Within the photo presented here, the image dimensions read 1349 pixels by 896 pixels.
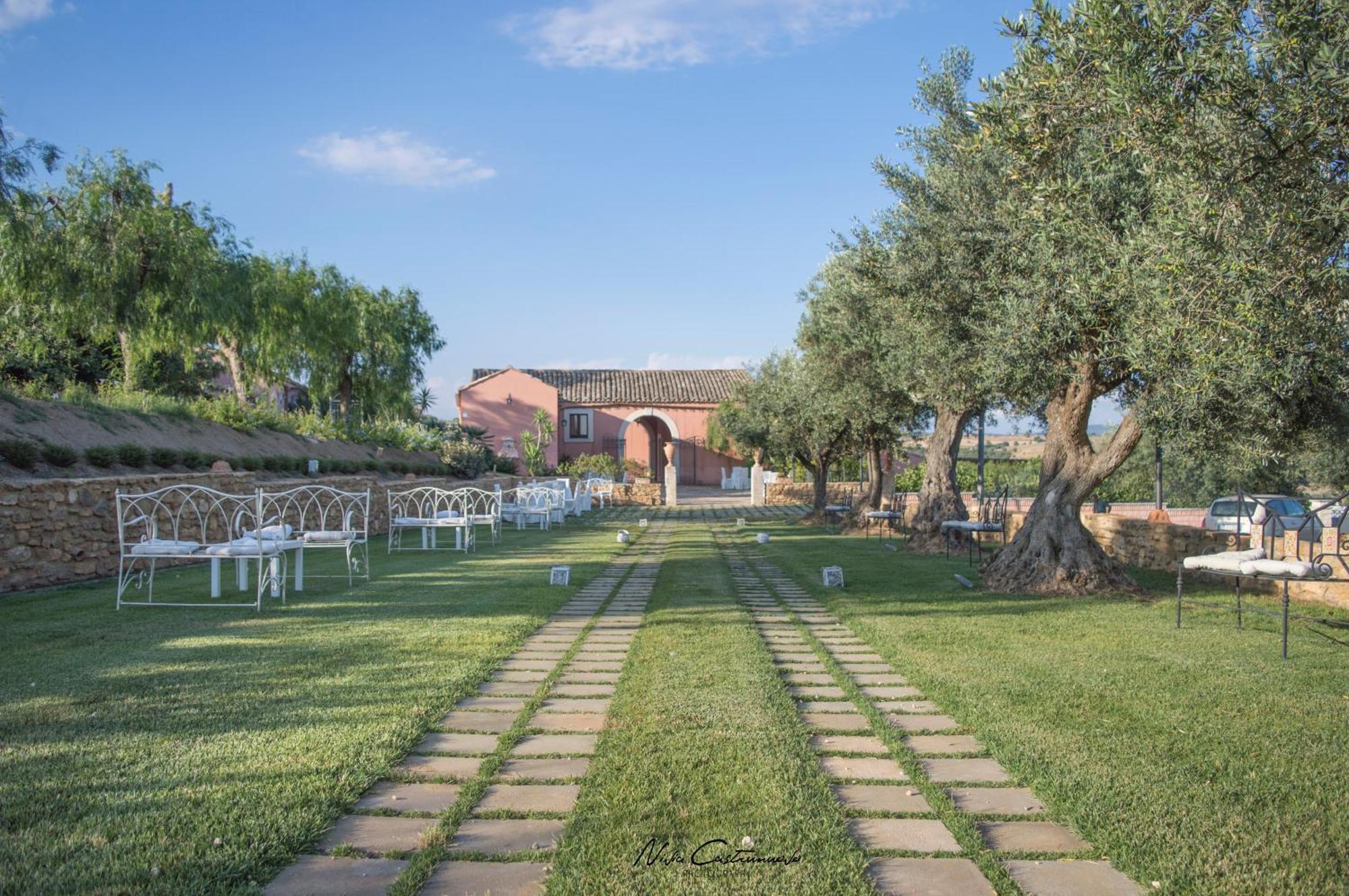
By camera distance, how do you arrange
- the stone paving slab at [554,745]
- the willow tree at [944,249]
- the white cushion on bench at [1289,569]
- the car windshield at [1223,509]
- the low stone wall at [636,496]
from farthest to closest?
the low stone wall at [636,496], the car windshield at [1223,509], the willow tree at [944,249], the white cushion on bench at [1289,569], the stone paving slab at [554,745]

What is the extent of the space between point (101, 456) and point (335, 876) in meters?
10.00

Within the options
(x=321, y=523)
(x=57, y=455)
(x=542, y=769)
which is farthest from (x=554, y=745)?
(x=321, y=523)

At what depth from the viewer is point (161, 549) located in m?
6.45

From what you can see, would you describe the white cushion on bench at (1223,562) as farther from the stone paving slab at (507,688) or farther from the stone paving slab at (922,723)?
the stone paving slab at (507,688)

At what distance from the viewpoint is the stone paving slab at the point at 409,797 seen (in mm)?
2758

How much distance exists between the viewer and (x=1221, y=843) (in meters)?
2.54

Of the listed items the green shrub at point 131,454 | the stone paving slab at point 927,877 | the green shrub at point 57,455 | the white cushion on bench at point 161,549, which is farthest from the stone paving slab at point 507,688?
the green shrub at point 131,454

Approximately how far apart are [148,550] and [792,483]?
2491 centimetres

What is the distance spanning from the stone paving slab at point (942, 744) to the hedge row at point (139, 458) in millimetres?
9356

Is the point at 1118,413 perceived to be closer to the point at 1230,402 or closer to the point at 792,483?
the point at 1230,402

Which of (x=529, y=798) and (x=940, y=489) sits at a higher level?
(x=940, y=489)

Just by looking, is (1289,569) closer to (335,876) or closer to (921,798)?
(921,798)

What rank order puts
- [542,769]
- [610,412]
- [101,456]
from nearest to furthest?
[542,769] → [101,456] → [610,412]

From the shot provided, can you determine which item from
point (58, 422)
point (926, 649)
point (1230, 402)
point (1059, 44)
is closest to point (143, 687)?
point (926, 649)
